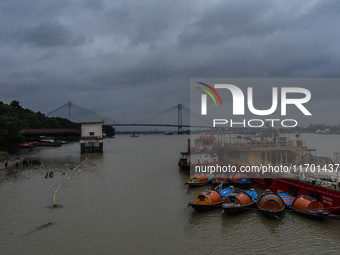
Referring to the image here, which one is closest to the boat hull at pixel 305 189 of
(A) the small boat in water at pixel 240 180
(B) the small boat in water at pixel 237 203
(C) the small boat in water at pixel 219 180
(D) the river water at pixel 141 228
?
(A) the small boat in water at pixel 240 180

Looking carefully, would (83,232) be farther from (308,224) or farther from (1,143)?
(1,143)

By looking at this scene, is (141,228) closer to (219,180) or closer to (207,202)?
(207,202)

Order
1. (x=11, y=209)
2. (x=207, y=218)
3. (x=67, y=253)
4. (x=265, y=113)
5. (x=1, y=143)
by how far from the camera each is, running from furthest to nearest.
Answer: (x=1, y=143)
(x=265, y=113)
(x=11, y=209)
(x=207, y=218)
(x=67, y=253)

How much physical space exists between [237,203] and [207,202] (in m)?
1.93

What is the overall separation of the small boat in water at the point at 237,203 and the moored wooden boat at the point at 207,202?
0.58 meters

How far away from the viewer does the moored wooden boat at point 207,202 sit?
A: 19.0m

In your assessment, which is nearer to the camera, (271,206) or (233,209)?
(271,206)

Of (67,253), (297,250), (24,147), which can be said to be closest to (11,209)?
(67,253)

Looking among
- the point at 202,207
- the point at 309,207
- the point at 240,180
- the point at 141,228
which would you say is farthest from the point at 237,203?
the point at 240,180

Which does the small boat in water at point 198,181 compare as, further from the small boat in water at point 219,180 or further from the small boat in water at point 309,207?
the small boat in water at point 309,207

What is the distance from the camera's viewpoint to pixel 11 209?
20594 mm

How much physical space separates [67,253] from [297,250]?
11.2m

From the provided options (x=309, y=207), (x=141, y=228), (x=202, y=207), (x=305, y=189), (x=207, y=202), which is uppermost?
(x=305, y=189)

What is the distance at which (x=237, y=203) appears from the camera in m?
18.7
